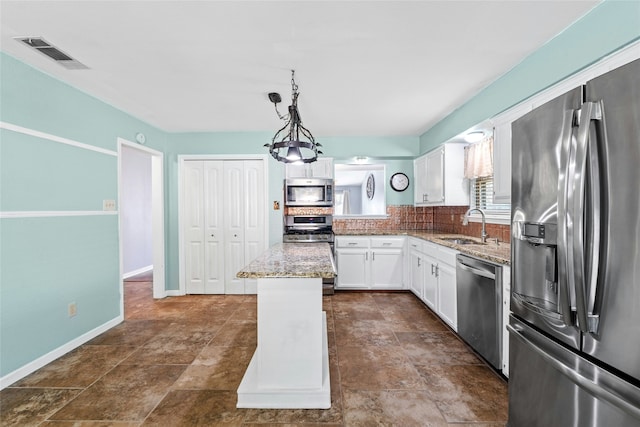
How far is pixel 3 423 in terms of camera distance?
5.80ft

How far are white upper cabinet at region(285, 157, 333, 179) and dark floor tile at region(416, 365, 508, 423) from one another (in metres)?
3.05

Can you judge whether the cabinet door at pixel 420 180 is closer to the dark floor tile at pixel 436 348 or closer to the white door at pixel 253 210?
the dark floor tile at pixel 436 348

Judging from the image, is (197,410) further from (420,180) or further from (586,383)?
(420,180)

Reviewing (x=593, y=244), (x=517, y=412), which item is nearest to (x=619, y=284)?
(x=593, y=244)

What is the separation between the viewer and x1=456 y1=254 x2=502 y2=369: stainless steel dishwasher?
7.13 feet

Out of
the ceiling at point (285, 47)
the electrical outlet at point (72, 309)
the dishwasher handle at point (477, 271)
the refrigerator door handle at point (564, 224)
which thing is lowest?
the electrical outlet at point (72, 309)

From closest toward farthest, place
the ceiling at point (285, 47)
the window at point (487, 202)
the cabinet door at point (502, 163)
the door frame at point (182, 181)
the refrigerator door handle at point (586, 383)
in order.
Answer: the refrigerator door handle at point (586, 383) → the ceiling at point (285, 47) → the cabinet door at point (502, 163) → the window at point (487, 202) → the door frame at point (182, 181)

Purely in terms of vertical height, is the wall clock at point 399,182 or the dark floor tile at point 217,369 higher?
the wall clock at point 399,182

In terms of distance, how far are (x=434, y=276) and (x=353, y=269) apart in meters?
1.33

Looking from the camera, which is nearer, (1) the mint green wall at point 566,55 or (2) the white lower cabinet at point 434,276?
(1) the mint green wall at point 566,55

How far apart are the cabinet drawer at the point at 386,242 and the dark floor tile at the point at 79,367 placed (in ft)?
10.4

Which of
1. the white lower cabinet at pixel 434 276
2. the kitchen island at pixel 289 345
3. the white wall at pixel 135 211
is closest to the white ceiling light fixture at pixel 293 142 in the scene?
the kitchen island at pixel 289 345

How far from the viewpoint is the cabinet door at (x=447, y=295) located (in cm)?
285

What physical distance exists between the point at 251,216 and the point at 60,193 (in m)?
2.26
